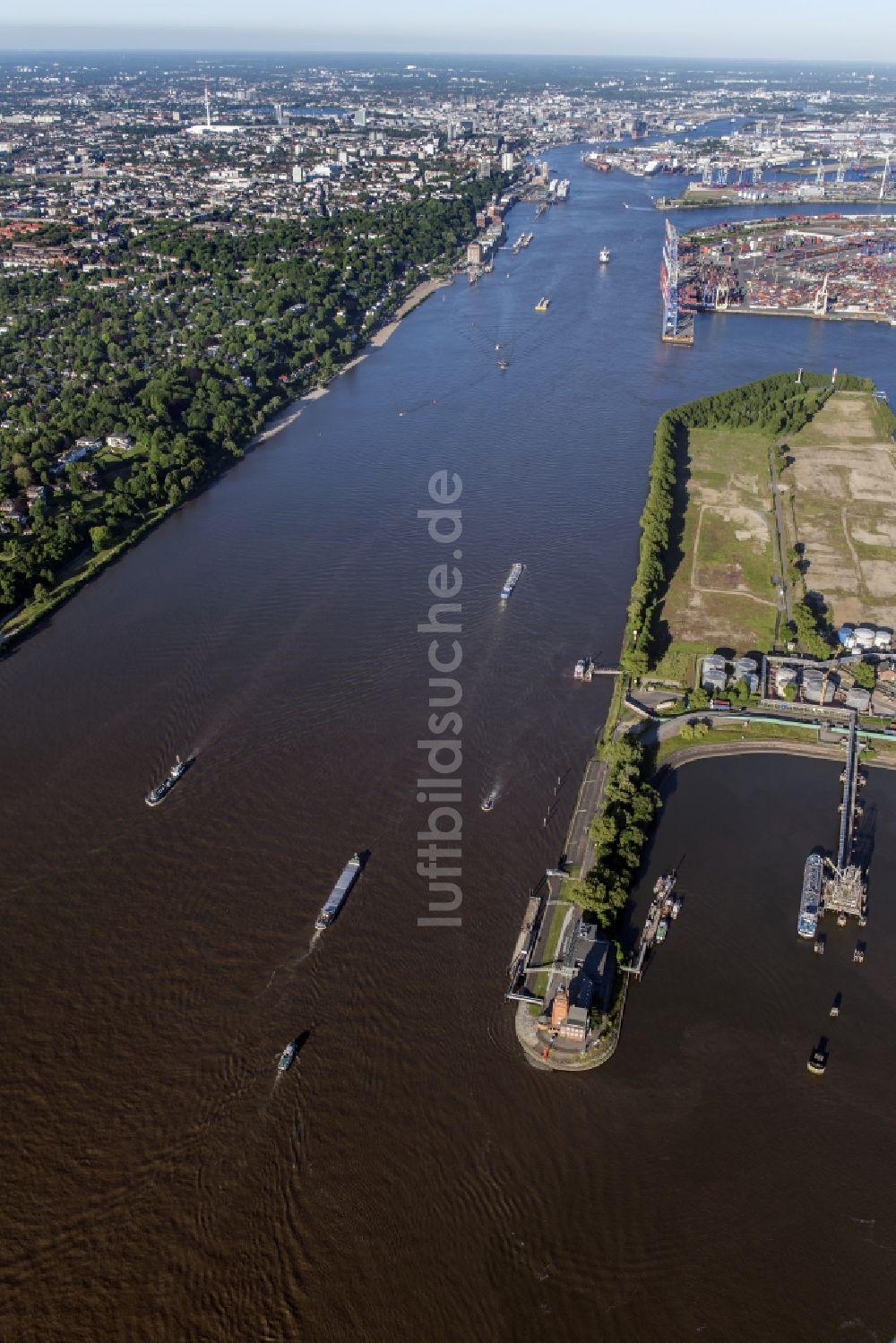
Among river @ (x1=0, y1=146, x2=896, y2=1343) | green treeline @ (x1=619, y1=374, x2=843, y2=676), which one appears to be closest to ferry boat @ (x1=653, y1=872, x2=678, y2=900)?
river @ (x1=0, y1=146, x2=896, y2=1343)

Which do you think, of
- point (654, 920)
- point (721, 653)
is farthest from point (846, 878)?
point (721, 653)

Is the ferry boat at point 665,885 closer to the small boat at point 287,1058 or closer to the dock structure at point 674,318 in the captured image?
the small boat at point 287,1058

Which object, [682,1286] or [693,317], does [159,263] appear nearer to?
[693,317]

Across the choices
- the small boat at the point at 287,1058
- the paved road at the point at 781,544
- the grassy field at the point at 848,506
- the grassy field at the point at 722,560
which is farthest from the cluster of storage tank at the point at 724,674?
the small boat at the point at 287,1058

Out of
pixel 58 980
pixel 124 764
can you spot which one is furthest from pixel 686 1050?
pixel 124 764

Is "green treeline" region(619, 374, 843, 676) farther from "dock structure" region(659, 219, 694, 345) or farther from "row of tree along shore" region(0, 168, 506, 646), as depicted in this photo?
"row of tree along shore" region(0, 168, 506, 646)

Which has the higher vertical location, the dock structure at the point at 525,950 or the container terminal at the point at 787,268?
the container terminal at the point at 787,268

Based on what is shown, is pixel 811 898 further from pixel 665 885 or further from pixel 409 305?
pixel 409 305
